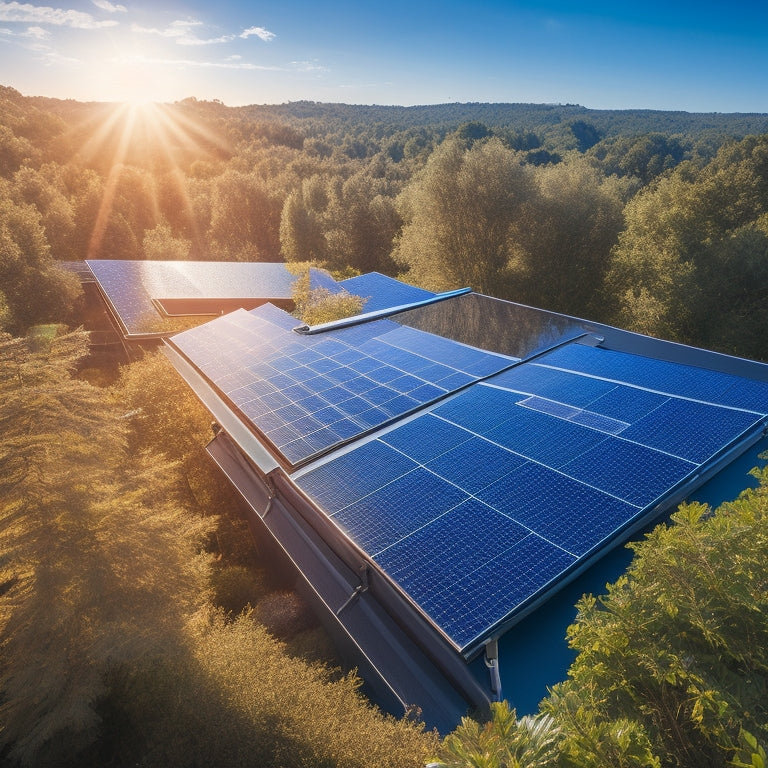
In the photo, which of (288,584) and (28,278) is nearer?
(288,584)

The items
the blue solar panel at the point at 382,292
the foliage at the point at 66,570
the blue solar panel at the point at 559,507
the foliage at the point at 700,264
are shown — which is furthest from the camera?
the blue solar panel at the point at 382,292

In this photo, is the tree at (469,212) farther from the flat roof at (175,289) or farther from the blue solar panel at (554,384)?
the blue solar panel at (554,384)

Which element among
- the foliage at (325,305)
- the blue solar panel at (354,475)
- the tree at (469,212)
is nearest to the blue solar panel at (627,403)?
the blue solar panel at (354,475)

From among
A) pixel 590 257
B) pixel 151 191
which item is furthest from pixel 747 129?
pixel 151 191

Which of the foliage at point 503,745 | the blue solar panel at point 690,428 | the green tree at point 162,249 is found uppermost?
the foliage at point 503,745

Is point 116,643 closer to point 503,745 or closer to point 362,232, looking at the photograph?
point 503,745

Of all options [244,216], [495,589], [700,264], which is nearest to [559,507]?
[495,589]
